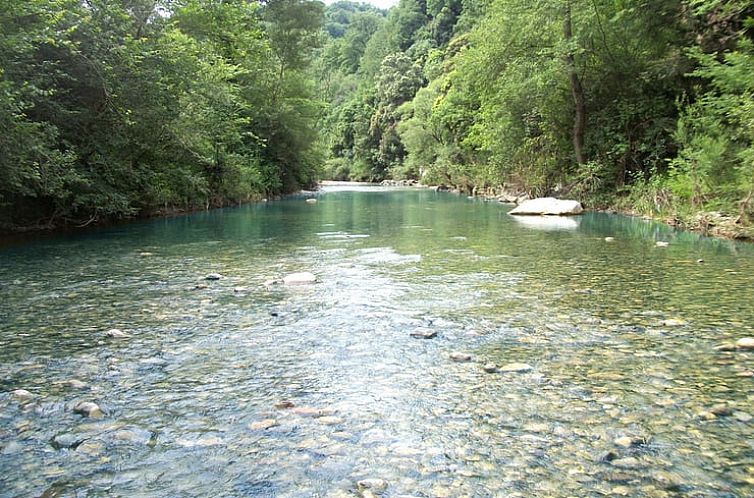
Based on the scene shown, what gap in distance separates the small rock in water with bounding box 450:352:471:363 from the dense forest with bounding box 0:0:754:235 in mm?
7595

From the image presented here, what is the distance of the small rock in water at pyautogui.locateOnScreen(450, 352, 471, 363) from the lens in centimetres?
419

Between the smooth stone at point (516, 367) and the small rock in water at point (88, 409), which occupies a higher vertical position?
the smooth stone at point (516, 367)

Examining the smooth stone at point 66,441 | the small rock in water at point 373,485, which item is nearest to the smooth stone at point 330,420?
the small rock in water at point 373,485

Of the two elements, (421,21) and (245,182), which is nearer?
(245,182)

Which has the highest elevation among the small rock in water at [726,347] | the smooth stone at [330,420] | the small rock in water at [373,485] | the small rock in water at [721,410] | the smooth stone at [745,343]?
the smooth stone at [745,343]

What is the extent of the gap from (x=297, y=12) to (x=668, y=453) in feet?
113

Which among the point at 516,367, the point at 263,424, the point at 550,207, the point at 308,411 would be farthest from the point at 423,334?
the point at 550,207

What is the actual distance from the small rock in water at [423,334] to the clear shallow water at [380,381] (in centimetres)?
10

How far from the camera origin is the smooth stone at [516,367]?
3.96m

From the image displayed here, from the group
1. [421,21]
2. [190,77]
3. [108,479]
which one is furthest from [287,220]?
[421,21]

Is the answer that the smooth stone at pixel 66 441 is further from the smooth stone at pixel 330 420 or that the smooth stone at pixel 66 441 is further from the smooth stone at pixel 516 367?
the smooth stone at pixel 516 367

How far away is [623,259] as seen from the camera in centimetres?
885

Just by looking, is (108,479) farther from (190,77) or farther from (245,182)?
(245,182)

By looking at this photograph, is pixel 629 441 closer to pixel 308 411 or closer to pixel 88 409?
pixel 308 411
